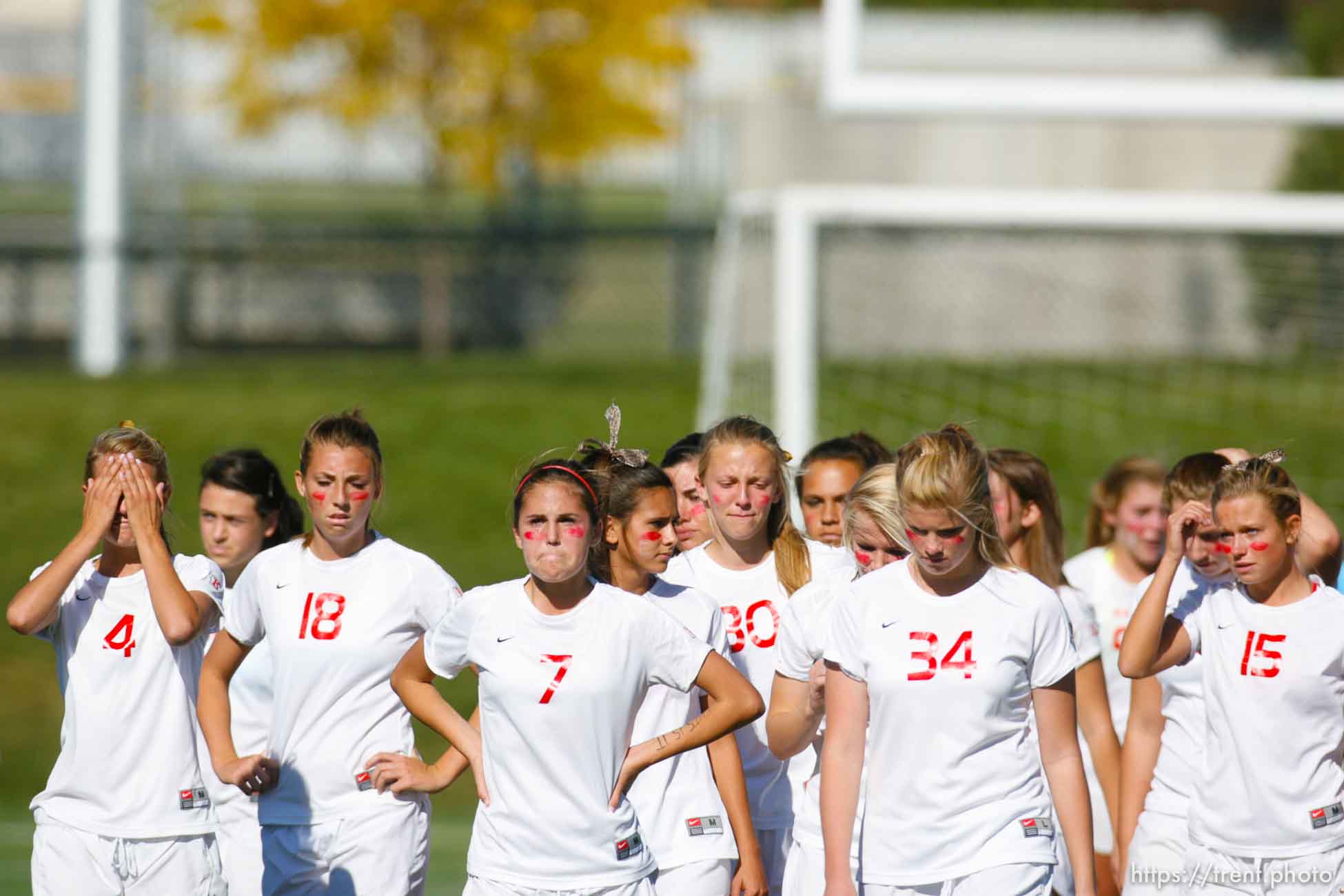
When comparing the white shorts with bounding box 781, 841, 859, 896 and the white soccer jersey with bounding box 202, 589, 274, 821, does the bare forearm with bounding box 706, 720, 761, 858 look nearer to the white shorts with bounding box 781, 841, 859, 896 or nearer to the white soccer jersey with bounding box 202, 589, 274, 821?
the white shorts with bounding box 781, 841, 859, 896

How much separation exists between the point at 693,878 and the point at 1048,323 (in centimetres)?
1174

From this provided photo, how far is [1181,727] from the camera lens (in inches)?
197

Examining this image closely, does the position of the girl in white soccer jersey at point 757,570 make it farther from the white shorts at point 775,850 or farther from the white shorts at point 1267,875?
A: the white shorts at point 1267,875

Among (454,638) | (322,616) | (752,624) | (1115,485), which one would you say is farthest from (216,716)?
(1115,485)

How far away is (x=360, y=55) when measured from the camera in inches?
747

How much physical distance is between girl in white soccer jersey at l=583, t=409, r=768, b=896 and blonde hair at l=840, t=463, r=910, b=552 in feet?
1.49

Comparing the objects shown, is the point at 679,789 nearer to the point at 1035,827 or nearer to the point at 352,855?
the point at 352,855

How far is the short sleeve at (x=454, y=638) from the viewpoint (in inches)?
167

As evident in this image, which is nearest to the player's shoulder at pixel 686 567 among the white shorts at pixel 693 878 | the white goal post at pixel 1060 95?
the white shorts at pixel 693 878

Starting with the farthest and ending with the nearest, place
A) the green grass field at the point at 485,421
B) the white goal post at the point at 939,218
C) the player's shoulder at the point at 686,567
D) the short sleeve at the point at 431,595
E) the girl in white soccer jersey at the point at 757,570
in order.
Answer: the green grass field at the point at 485,421, the white goal post at the point at 939,218, the player's shoulder at the point at 686,567, the girl in white soccer jersey at the point at 757,570, the short sleeve at the point at 431,595

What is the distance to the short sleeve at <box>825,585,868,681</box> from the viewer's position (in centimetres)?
411

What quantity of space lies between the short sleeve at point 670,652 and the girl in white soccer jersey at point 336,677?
30.1 inches

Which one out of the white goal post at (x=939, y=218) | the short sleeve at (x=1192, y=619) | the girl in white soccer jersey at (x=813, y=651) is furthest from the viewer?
the white goal post at (x=939, y=218)

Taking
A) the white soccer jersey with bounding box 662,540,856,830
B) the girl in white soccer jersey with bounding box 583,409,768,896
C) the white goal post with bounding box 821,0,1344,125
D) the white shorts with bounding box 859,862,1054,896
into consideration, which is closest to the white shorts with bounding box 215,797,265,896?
the girl in white soccer jersey with bounding box 583,409,768,896
